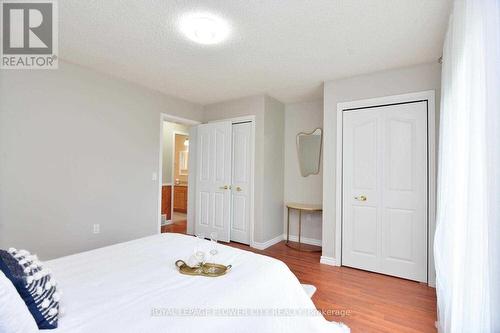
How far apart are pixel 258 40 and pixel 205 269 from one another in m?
2.07

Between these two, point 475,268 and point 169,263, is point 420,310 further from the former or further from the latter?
point 169,263

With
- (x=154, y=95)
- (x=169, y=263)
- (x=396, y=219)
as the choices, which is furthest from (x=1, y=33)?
(x=396, y=219)

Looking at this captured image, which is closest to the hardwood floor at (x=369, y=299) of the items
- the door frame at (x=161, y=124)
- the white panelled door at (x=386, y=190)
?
the white panelled door at (x=386, y=190)

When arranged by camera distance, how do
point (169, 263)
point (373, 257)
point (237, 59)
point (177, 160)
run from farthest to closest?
1. point (177, 160)
2. point (373, 257)
3. point (237, 59)
4. point (169, 263)

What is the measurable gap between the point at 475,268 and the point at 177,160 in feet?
23.8

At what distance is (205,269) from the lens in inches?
60.9

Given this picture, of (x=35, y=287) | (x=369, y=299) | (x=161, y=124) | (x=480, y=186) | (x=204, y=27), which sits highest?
(x=204, y=27)

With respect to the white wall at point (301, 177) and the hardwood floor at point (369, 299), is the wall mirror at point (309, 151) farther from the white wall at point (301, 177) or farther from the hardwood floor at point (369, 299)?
the hardwood floor at point (369, 299)

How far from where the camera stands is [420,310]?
220 centimetres

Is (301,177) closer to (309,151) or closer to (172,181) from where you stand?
(309,151)

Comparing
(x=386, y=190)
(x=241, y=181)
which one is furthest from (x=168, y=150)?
(x=386, y=190)

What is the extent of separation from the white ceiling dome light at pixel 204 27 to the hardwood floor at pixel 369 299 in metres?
2.65

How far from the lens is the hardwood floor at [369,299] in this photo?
6.57 ft

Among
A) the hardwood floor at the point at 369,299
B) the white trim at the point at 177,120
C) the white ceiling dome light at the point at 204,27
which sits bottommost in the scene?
the hardwood floor at the point at 369,299
